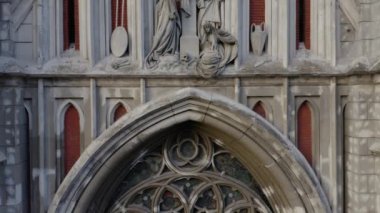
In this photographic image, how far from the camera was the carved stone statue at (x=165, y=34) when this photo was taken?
274 inches

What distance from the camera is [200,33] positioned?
7.06 m

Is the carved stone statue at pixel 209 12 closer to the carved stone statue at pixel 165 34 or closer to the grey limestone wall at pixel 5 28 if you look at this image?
the carved stone statue at pixel 165 34

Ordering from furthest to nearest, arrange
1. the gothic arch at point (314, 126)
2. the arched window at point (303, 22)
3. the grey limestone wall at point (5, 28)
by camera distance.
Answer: the arched window at point (303, 22) → the gothic arch at point (314, 126) → the grey limestone wall at point (5, 28)

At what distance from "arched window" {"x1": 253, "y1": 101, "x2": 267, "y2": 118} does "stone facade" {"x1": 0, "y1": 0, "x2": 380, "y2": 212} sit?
0.04 meters

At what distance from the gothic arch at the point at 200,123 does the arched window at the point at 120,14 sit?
1095 millimetres

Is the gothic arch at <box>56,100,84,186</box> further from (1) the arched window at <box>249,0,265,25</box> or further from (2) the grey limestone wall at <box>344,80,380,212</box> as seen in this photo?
(2) the grey limestone wall at <box>344,80,380,212</box>

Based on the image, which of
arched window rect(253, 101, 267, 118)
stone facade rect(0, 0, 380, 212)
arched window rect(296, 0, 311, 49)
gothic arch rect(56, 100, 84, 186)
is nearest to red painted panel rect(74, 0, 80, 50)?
stone facade rect(0, 0, 380, 212)

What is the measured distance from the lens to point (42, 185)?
23.3 ft

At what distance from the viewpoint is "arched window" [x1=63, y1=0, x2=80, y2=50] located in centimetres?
720

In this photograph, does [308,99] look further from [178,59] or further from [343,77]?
[178,59]

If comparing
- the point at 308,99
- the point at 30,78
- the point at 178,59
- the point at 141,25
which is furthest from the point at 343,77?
the point at 30,78

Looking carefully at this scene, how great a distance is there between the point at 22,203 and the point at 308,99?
144 inches

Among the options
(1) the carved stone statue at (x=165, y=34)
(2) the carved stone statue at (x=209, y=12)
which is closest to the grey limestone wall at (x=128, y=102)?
(1) the carved stone statue at (x=165, y=34)

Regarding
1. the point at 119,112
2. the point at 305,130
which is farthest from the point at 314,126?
the point at 119,112
